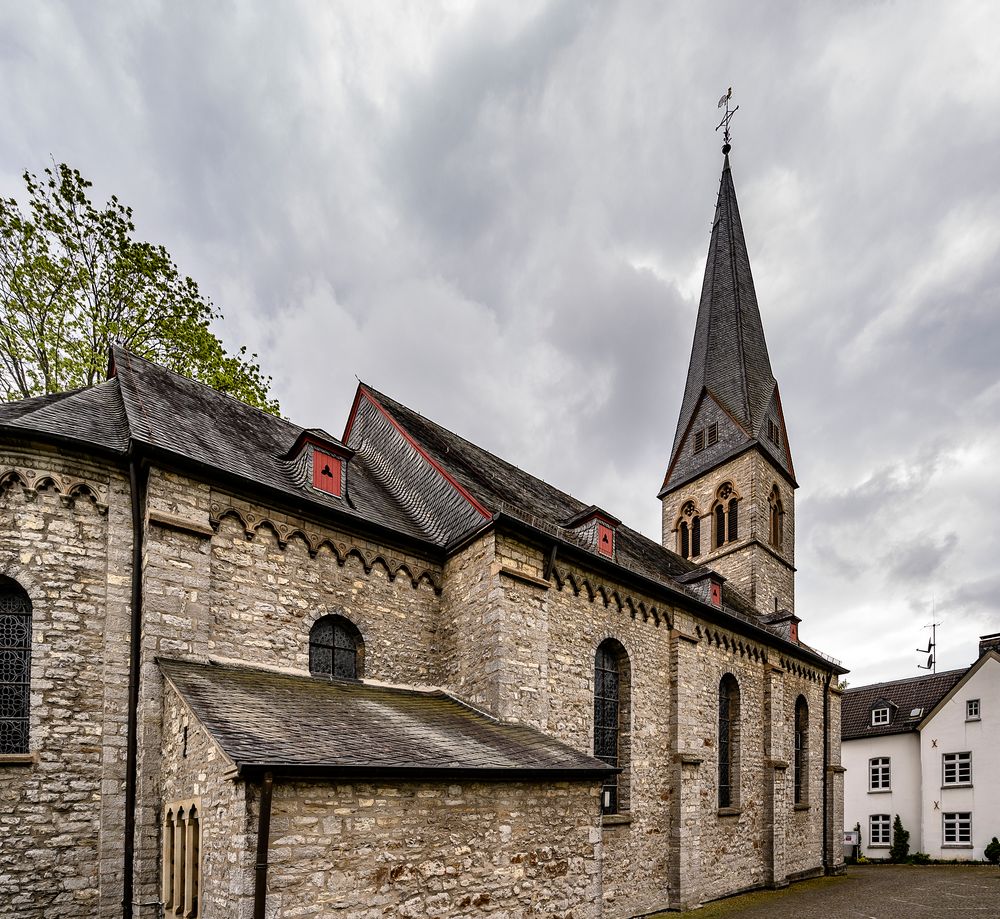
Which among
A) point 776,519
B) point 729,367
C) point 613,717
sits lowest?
point 613,717

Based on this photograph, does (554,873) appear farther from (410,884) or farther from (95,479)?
(95,479)

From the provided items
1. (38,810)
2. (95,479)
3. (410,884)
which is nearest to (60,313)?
(95,479)

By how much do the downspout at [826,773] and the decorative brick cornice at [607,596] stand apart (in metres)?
11.0

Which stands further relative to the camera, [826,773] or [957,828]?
[957,828]

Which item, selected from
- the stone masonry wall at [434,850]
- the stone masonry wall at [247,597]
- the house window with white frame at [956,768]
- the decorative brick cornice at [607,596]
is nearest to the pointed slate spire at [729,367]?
the decorative brick cornice at [607,596]

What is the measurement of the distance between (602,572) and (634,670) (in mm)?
2133

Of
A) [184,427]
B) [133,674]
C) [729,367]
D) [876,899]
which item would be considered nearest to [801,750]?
[876,899]

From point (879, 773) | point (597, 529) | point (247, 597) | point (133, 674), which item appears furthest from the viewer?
point (879, 773)

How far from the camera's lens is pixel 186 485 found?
9.34 metres

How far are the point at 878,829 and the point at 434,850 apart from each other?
27.5m

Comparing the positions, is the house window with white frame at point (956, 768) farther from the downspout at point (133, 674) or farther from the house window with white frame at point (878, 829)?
the downspout at point (133, 674)

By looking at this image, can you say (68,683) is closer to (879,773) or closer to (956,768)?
(956,768)

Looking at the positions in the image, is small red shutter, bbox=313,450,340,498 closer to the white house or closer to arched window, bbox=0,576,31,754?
arched window, bbox=0,576,31,754

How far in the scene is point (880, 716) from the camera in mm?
29500
